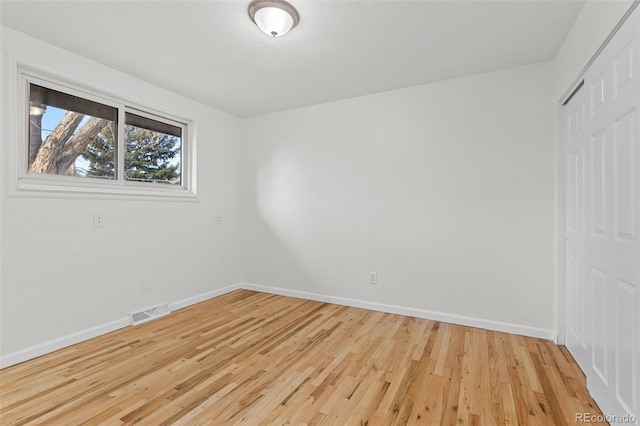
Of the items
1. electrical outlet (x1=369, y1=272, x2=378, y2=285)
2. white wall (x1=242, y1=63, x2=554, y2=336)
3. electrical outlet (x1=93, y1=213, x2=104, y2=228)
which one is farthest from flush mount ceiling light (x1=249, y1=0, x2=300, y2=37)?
electrical outlet (x1=369, y1=272, x2=378, y2=285)

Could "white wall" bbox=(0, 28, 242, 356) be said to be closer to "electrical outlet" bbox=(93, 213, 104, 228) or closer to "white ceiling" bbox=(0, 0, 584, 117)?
"electrical outlet" bbox=(93, 213, 104, 228)

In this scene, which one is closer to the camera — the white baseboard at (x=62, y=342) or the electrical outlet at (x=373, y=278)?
the white baseboard at (x=62, y=342)

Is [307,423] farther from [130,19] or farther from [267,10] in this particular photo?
[130,19]

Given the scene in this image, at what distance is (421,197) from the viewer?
318 cm

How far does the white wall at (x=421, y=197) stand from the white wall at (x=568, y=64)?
89mm

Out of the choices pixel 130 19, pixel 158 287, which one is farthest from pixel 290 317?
pixel 130 19

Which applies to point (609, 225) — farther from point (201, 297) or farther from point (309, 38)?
point (201, 297)

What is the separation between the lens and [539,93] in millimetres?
2672

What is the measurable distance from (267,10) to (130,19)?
101 centimetres

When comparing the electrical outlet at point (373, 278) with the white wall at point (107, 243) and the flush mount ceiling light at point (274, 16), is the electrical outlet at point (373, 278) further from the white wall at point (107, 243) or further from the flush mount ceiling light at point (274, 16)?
the flush mount ceiling light at point (274, 16)

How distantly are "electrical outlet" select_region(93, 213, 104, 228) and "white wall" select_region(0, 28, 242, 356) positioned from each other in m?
0.04

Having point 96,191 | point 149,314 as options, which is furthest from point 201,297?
point 96,191

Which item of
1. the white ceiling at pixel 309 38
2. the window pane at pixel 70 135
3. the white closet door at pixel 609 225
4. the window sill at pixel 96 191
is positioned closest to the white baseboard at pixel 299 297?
the white closet door at pixel 609 225

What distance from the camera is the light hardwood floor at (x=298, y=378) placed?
166 cm
